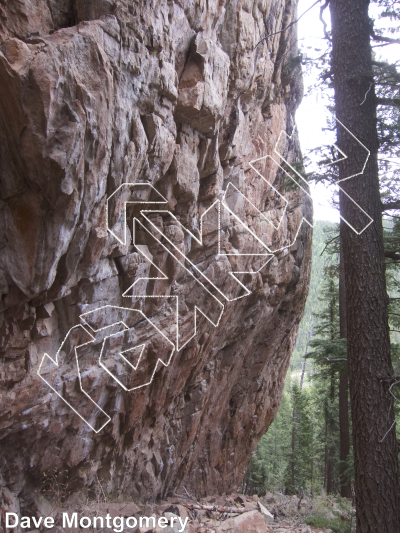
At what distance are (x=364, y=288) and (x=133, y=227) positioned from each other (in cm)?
376

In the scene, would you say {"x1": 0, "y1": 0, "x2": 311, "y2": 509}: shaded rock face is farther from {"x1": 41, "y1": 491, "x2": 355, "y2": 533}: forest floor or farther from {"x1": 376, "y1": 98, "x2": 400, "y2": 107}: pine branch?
{"x1": 376, "y1": 98, "x2": 400, "y2": 107}: pine branch

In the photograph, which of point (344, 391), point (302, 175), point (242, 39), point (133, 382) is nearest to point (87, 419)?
point (133, 382)

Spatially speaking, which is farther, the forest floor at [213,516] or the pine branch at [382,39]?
the forest floor at [213,516]

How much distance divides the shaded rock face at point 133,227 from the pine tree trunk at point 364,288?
2268 mm

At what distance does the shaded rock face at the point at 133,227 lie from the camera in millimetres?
4039

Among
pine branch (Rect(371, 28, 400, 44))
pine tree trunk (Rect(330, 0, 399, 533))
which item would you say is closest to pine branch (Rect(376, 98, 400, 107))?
pine tree trunk (Rect(330, 0, 399, 533))

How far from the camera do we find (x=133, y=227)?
616 centimetres

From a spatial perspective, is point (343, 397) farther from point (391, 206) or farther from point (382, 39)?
point (382, 39)

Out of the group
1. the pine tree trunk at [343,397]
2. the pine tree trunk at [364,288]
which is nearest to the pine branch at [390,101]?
the pine tree trunk at [364,288]

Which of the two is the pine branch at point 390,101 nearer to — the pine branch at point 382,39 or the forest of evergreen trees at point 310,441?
the pine branch at point 382,39

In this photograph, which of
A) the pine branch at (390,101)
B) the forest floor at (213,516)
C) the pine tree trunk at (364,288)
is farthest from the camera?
the forest floor at (213,516)

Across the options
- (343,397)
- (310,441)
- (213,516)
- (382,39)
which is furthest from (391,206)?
(310,441)

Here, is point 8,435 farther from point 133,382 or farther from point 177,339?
point 177,339

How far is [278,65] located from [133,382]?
29.5ft
